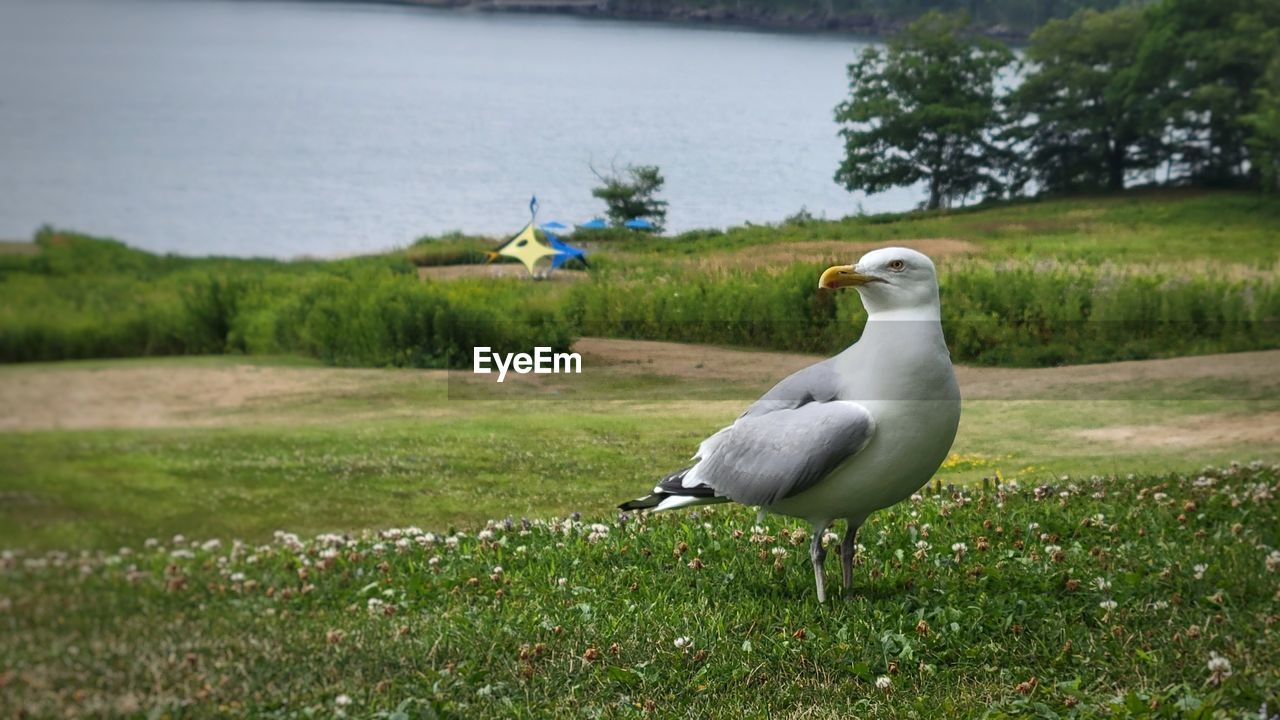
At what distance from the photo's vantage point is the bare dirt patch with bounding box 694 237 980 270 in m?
5.34

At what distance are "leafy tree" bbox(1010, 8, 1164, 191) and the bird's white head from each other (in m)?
1.94

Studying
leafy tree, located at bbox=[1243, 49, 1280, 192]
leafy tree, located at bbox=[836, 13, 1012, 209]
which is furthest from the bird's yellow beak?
leafy tree, located at bbox=[1243, 49, 1280, 192]

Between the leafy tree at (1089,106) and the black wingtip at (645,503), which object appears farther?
the leafy tree at (1089,106)

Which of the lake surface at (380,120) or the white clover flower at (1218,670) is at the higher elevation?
the lake surface at (380,120)

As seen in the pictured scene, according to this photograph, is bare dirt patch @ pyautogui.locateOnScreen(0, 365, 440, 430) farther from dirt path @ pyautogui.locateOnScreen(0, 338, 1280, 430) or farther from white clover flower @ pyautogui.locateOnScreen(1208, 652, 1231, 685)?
white clover flower @ pyautogui.locateOnScreen(1208, 652, 1231, 685)

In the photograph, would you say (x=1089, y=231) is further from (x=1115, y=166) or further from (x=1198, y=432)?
(x=1198, y=432)

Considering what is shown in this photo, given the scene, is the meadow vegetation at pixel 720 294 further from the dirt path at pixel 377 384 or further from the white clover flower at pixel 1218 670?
the white clover flower at pixel 1218 670

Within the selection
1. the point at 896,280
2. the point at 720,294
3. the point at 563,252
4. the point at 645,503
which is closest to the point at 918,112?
the point at 720,294

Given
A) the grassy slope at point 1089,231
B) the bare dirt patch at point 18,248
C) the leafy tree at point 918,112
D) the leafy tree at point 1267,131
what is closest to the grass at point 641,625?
the bare dirt patch at point 18,248

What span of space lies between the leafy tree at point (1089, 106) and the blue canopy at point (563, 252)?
6.44 ft

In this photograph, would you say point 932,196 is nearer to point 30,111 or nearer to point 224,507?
point 224,507

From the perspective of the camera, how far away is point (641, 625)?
445 centimetres

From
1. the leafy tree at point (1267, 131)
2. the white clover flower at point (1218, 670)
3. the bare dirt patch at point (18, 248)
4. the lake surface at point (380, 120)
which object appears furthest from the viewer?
the leafy tree at point (1267, 131)

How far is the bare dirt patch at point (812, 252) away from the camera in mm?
5336
